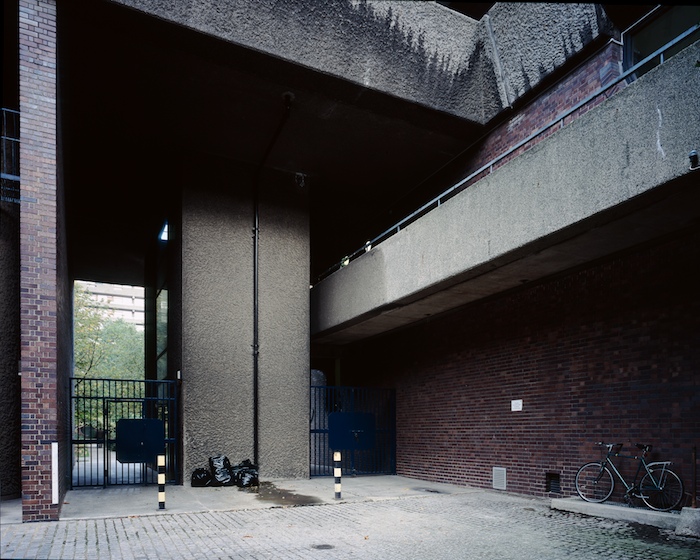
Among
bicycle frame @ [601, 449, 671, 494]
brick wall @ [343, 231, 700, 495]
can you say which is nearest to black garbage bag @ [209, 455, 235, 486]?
brick wall @ [343, 231, 700, 495]

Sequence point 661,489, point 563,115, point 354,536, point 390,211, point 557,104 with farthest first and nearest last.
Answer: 1. point 390,211
2. point 557,104
3. point 563,115
4. point 661,489
5. point 354,536

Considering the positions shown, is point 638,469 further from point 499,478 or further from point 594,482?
point 499,478

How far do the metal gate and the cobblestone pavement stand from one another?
17.2 feet

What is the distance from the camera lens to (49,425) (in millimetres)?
8680

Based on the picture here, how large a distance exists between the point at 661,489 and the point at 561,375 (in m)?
2.78

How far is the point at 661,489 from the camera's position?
344 inches

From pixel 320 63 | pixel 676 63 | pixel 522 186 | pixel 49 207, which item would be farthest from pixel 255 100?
pixel 676 63

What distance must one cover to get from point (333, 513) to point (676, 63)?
8233 millimetres

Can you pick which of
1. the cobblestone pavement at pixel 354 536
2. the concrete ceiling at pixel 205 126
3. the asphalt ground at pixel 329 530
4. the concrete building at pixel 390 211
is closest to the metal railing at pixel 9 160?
the concrete building at pixel 390 211

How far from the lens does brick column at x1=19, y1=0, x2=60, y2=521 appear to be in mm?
8562

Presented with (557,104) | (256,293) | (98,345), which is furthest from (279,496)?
(98,345)

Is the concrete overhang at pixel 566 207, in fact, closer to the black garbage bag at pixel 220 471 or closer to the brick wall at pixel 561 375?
the brick wall at pixel 561 375

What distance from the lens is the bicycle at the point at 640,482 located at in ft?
28.7

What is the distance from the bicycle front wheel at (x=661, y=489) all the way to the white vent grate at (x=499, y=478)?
3483mm
